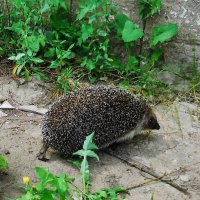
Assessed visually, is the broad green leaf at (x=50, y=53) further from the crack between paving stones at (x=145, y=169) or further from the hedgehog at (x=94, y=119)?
the crack between paving stones at (x=145, y=169)

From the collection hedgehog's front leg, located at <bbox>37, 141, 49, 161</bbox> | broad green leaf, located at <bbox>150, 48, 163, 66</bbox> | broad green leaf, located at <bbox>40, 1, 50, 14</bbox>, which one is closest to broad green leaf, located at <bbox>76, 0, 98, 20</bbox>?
broad green leaf, located at <bbox>40, 1, 50, 14</bbox>

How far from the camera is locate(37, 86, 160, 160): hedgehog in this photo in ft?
19.6

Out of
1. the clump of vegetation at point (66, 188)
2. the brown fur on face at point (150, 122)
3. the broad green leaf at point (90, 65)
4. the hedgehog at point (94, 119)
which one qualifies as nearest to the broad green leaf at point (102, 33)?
the broad green leaf at point (90, 65)

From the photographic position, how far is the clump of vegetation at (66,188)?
4.39m

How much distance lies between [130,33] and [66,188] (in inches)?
138

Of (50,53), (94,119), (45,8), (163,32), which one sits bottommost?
(94,119)

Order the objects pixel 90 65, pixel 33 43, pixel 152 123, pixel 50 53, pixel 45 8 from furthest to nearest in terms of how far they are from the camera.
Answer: pixel 50 53
pixel 90 65
pixel 33 43
pixel 45 8
pixel 152 123

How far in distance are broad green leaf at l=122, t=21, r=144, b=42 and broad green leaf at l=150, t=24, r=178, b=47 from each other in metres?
0.19

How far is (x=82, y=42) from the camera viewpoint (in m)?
7.91

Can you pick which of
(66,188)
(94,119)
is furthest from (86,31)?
(66,188)

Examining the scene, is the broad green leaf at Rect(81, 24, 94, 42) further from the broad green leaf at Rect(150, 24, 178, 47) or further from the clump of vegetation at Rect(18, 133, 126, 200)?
the clump of vegetation at Rect(18, 133, 126, 200)

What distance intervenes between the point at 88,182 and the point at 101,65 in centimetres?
258

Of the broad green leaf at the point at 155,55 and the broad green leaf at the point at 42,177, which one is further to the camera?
the broad green leaf at the point at 155,55

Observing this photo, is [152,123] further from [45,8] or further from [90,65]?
[45,8]
